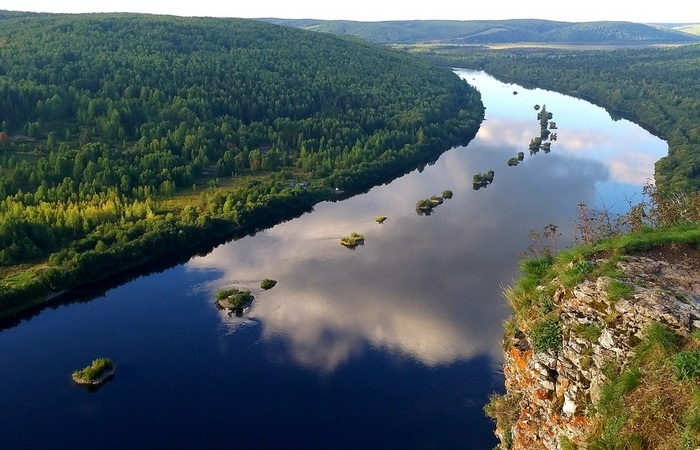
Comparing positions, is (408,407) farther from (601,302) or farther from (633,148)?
(633,148)

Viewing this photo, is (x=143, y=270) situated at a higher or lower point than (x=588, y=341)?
lower

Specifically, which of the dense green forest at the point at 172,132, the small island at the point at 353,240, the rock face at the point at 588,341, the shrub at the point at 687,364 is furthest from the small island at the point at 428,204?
the shrub at the point at 687,364

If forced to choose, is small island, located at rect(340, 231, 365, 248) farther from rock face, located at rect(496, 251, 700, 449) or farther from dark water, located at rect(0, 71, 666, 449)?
rock face, located at rect(496, 251, 700, 449)

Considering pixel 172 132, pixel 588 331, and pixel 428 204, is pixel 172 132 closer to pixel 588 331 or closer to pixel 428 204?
pixel 428 204

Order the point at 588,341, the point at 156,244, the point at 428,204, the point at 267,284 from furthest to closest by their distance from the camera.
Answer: the point at 428,204 < the point at 156,244 < the point at 267,284 < the point at 588,341

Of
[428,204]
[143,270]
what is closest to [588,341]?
[143,270]

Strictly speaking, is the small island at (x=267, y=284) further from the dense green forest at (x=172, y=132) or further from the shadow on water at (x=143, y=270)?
the dense green forest at (x=172, y=132)

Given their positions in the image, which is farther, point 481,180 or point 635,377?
point 481,180
